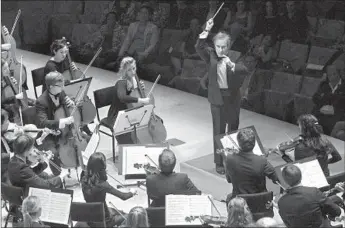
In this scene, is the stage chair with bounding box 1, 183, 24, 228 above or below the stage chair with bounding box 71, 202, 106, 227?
below

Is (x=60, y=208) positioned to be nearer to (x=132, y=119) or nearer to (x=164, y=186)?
(x=164, y=186)

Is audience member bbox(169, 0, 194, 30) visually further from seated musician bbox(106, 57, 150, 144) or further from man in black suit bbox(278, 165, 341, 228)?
man in black suit bbox(278, 165, 341, 228)

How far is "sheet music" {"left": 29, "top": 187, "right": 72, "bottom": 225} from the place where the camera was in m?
4.72

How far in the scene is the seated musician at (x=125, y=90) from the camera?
655 cm

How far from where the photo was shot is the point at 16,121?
271 inches

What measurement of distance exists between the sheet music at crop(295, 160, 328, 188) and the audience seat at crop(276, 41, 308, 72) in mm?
2969

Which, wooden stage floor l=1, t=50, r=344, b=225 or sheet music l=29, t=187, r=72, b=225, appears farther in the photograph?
wooden stage floor l=1, t=50, r=344, b=225

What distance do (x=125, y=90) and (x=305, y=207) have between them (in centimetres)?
241

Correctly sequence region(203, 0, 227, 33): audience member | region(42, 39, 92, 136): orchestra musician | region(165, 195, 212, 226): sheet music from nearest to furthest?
1. region(165, 195, 212, 226): sheet music
2. region(42, 39, 92, 136): orchestra musician
3. region(203, 0, 227, 33): audience member

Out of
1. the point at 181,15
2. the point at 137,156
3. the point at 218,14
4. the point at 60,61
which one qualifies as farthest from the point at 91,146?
the point at 181,15

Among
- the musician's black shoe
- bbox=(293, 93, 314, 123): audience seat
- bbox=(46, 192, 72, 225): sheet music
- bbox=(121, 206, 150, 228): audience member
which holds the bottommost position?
bbox=(293, 93, 314, 123): audience seat

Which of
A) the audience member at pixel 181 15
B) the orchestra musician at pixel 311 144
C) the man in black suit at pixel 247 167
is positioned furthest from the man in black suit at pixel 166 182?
the audience member at pixel 181 15

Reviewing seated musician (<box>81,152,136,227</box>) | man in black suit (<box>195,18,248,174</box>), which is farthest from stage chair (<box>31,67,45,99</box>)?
seated musician (<box>81,152,136,227</box>)

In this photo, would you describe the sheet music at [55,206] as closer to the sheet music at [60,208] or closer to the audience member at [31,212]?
the sheet music at [60,208]
